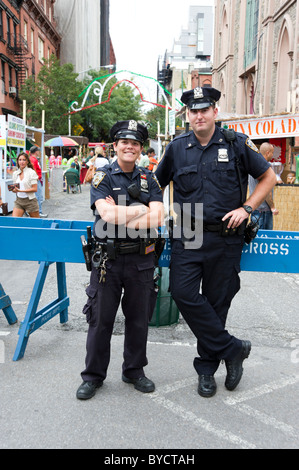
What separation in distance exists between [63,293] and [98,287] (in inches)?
63.7

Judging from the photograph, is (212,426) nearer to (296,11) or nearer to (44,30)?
(296,11)

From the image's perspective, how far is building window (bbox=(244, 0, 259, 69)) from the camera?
21641 millimetres

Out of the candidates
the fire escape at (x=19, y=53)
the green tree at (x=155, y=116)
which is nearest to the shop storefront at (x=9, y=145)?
the fire escape at (x=19, y=53)

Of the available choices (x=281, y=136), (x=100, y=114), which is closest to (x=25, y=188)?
(x=281, y=136)

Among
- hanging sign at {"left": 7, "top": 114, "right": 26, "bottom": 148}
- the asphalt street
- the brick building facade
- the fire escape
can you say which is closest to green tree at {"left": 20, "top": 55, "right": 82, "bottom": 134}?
the brick building facade

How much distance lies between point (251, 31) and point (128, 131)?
2230 cm

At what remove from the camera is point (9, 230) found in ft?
12.6

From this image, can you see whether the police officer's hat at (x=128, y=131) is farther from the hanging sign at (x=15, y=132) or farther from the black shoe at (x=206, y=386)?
the hanging sign at (x=15, y=132)

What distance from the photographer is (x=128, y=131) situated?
3162 mm

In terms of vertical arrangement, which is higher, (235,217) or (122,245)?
(235,217)

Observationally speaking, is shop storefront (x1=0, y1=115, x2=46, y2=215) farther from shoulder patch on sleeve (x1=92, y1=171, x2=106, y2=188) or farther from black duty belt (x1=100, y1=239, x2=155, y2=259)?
black duty belt (x1=100, y1=239, x2=155, y2=259)

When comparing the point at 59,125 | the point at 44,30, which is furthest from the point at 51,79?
the point at 44,30

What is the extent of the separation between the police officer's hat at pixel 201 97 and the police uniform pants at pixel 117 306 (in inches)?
45.6

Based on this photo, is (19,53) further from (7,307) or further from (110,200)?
(110,200)
